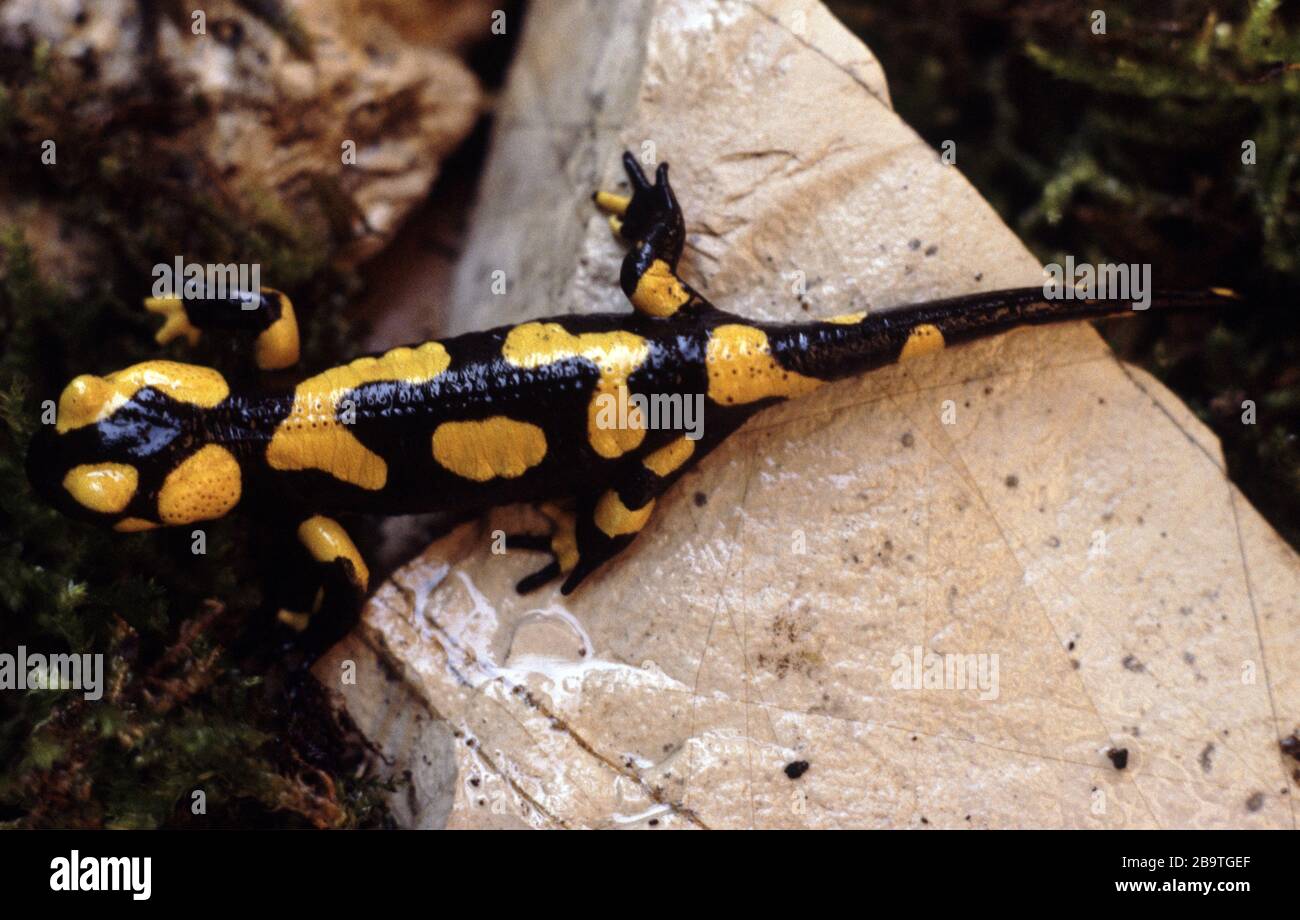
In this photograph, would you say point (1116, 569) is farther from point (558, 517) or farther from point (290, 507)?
point (290, 507)

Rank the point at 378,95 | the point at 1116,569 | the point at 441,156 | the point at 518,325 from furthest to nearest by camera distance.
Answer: the point at 441,156, the point at 378,95, the point at 518,325, the point at 1116,569

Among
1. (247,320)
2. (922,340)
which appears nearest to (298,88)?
(247,320)

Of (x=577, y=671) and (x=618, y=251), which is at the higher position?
(x=618, y=251)

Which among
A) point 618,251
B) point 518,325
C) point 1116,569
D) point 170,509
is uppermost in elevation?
point 618,251

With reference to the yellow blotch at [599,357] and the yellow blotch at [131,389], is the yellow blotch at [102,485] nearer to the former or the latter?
the yellow blotch at [131,389]

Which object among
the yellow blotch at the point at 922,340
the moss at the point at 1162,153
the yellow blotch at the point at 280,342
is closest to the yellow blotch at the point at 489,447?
the yellow blotch at the point at 280,342

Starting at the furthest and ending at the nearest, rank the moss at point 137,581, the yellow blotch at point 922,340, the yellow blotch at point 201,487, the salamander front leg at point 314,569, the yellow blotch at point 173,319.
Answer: the yellow blotch at point 173,319, the salamander front leg at point 314,569, the yellow blotch at point 201,487, the yellow blotch at point 922,340, the moss at point 137,581

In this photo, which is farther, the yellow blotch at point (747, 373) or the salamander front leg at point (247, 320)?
the salamander front leg at point (247, 320)

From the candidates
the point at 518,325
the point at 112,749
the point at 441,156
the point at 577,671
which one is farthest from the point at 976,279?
the point at 112,749
